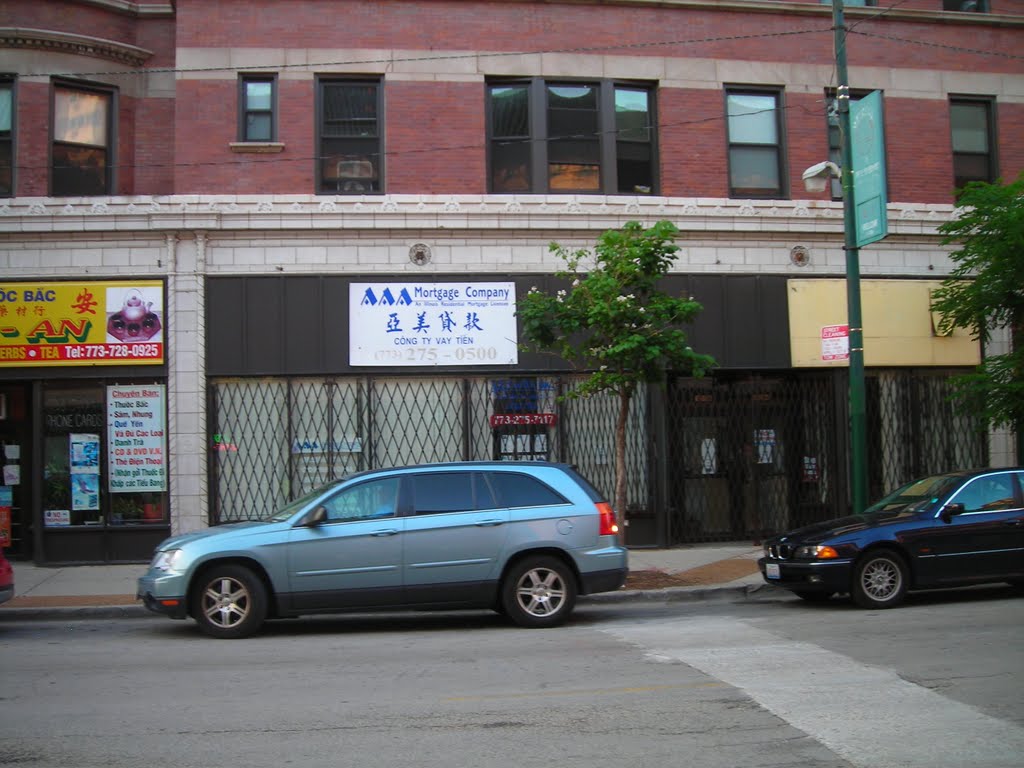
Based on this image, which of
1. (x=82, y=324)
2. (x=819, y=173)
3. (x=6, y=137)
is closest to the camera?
(x=819, y=173)

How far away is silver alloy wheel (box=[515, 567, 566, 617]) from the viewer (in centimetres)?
991

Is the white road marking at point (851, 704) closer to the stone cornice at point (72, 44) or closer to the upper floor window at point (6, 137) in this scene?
the upper floor window at point (6, 137)

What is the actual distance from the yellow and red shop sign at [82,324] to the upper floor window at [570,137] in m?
5.81

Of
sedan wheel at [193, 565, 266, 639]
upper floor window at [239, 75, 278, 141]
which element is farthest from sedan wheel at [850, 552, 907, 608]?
upper floor window at [239, 75, 278, 141]

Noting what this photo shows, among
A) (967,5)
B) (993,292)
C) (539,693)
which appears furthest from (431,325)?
(967,5)

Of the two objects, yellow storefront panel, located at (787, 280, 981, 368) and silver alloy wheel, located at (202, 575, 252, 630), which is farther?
yellow storefront panel, located at (787, 280, 981, 368)

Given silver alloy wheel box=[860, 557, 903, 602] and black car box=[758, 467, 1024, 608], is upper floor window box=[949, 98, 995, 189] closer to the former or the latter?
black car box=[758, 467, 1024, 608]

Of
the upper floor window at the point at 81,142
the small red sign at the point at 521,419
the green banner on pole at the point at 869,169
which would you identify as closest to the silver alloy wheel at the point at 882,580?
the green banner on pole at the point at 869,169

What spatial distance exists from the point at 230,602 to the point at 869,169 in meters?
9.70

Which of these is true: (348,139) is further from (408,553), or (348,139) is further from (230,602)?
(230,602)

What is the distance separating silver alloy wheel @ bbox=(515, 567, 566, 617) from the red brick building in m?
5.78

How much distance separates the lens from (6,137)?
1550 centimetres

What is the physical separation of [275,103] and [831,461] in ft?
35.4

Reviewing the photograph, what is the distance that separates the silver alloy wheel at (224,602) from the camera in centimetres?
957
